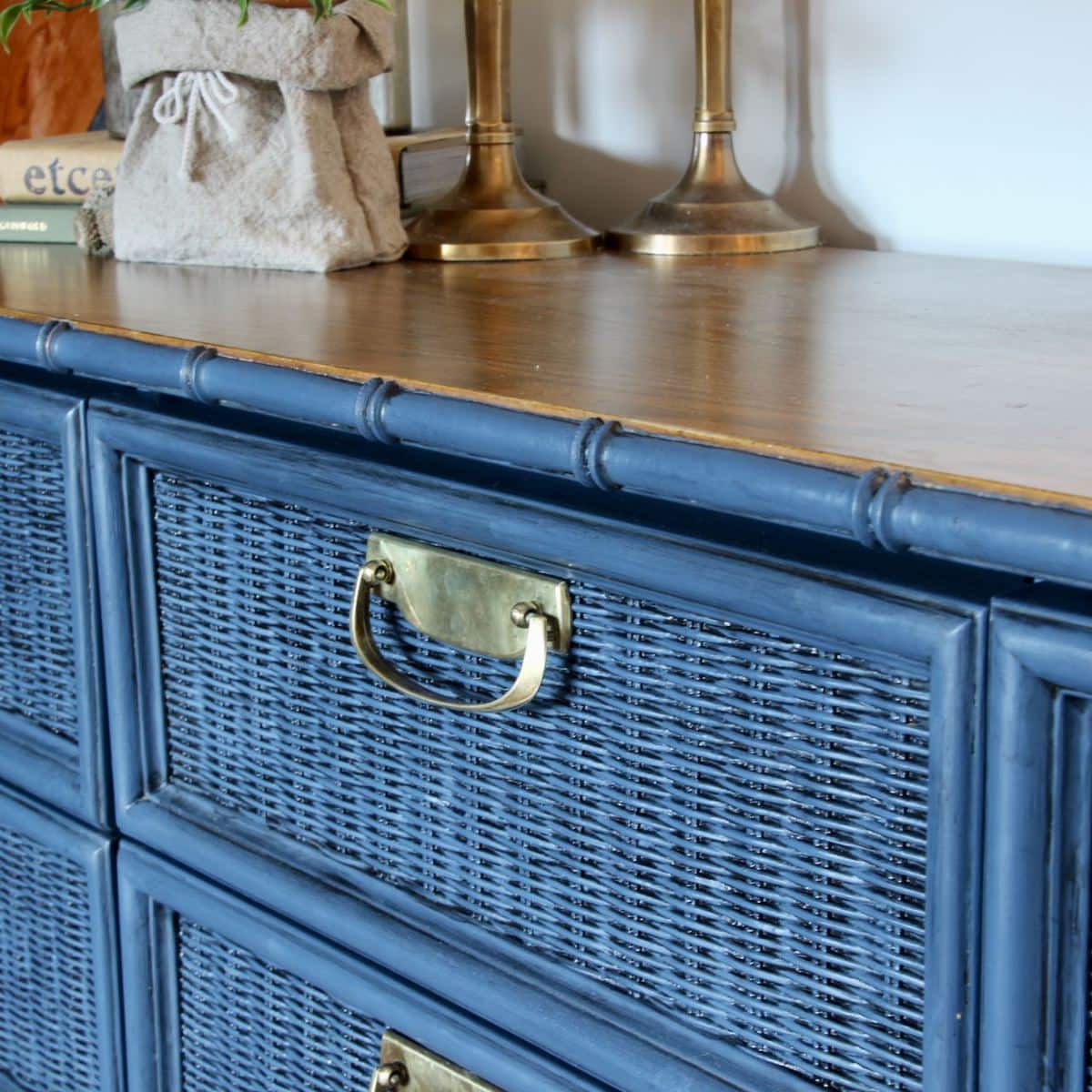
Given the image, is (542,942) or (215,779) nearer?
(542,942)

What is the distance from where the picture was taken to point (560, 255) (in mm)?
1106

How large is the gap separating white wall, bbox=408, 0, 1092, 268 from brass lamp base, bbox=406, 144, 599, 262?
0.15m

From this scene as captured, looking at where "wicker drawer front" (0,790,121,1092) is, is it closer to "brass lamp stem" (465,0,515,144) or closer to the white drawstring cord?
the white drawstring cord

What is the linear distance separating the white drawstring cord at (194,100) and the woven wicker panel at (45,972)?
0.45 m

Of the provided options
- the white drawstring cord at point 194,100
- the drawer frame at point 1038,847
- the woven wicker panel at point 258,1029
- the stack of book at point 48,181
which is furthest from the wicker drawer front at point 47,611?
the drawer frame at point 1038,847

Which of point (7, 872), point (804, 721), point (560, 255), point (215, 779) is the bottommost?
point (7, 872)

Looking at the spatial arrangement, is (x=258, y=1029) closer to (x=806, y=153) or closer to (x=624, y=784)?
(x=624, y=784)

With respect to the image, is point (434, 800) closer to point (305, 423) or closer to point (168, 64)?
point (305, 423)

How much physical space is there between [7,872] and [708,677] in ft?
1.98

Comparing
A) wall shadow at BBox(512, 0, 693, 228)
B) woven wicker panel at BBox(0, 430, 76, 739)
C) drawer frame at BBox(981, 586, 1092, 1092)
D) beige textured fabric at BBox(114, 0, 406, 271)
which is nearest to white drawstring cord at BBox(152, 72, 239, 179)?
beige textured fabric at BBox(114, 0, 406, 271)

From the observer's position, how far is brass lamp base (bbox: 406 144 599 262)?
109cm

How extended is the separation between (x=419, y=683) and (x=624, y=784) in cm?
12

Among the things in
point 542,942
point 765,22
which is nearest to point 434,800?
point 542,942

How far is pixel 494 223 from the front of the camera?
43.5 inches
